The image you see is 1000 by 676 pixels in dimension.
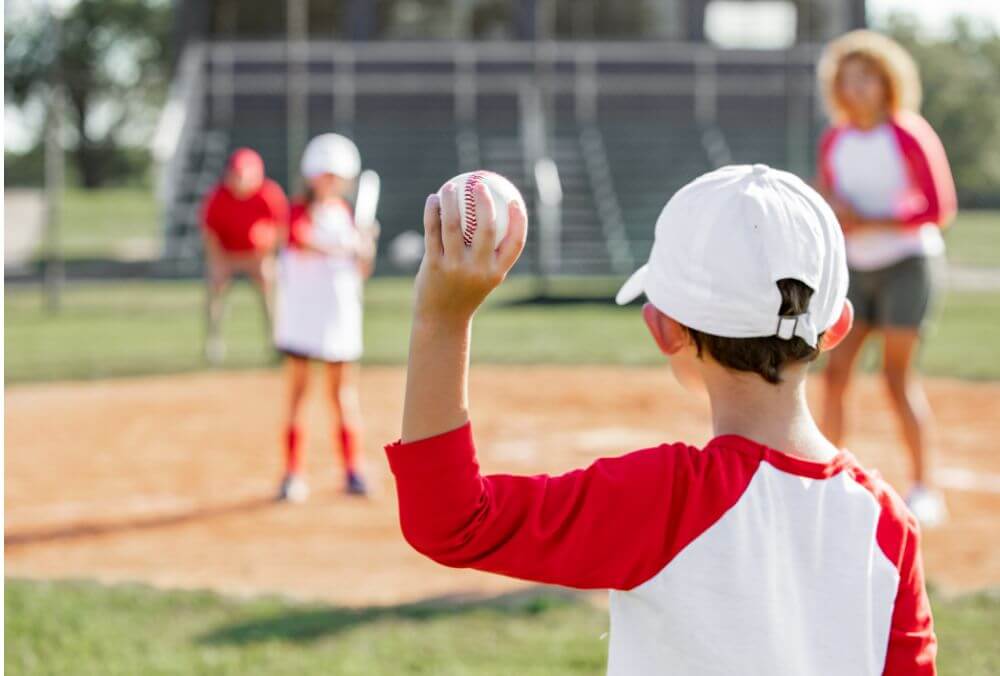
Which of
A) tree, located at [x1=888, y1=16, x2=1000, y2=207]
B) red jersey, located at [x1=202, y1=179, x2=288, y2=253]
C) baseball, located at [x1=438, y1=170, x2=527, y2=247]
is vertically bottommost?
red jersey, located at [x1=202, y1=179, x2=288, y2=253]

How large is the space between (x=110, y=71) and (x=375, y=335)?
4881 cm

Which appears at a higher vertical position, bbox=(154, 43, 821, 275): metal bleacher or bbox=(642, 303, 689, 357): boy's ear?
bbox=(154, 43, 821, 275): metal bleacher

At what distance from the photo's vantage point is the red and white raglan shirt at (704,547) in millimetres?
1527

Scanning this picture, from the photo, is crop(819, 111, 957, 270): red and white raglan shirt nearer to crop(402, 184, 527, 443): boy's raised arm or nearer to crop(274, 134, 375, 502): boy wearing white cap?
crop(274, 134, 375, 502): boy wearing white cap

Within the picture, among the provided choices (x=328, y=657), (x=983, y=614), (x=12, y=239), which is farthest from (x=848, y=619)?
(x=12, y=239)

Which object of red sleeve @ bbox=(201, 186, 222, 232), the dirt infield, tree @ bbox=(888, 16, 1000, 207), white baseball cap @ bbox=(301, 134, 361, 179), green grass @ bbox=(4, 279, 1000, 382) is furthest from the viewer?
tree @ bbox=(888, 16, 1000, 207)

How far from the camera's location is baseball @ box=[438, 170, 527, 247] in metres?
1.43

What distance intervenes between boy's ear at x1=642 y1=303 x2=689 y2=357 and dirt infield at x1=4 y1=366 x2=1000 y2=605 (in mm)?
3152

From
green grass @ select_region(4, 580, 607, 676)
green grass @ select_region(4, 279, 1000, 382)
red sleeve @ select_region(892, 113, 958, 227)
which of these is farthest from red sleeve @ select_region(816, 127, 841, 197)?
green grass @ select_region(4, 279, 1000, 382)

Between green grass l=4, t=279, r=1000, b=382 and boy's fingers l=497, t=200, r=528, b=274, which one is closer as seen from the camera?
boy's fingers l=497, t=200, r=528, b=274

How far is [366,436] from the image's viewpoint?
794cm

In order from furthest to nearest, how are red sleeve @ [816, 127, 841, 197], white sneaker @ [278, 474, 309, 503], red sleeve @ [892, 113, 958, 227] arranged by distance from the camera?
1. white sneaker @ [278, 474, 309, 503]
2. red sleeve @ [816, 127, 841, 197]
3. red sleeve @ [892, 113, 958, 227]

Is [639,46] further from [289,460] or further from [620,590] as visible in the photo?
[620,590]

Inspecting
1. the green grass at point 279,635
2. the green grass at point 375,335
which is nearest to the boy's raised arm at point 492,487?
the green grass at point 279,635
